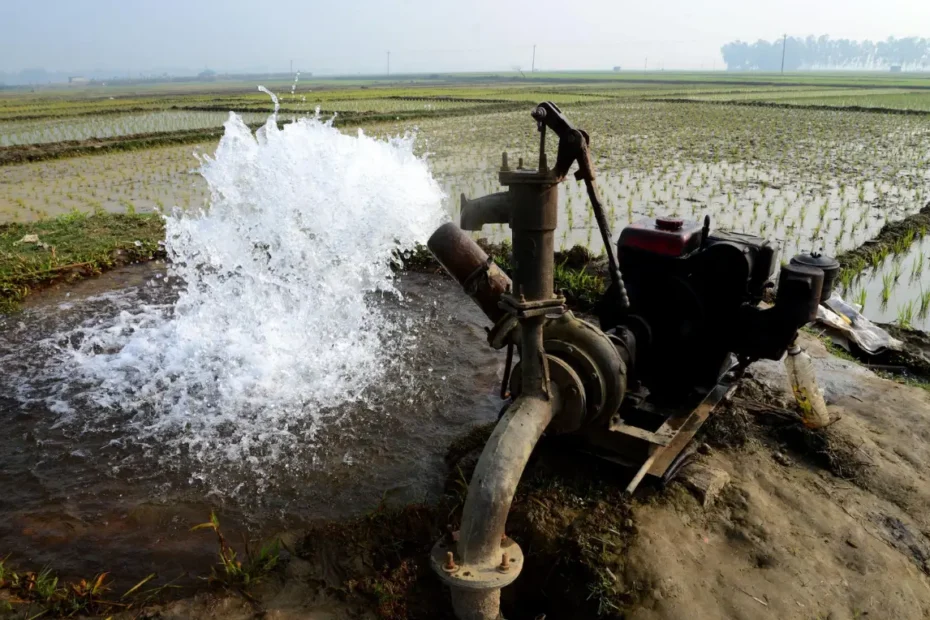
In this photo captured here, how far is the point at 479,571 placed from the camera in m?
2.18

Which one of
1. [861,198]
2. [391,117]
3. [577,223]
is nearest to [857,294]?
[577,223]

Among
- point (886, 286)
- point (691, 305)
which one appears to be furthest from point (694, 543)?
point (886, 286)

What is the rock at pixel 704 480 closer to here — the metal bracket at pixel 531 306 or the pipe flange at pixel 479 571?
the pipe flange at pixel 479 571

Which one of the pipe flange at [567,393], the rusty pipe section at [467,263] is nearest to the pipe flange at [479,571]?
the pipe flange at [567,393]

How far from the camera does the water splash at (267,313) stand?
440 centimetres

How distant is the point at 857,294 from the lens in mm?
6742

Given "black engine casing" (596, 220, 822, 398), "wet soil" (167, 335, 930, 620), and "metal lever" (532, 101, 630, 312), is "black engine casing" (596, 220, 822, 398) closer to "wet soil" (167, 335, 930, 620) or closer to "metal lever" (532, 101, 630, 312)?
"wet soil" (167, 335, 930, 620)

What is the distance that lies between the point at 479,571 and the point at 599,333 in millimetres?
1207

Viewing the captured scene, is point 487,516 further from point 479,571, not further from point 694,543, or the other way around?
point 694,543

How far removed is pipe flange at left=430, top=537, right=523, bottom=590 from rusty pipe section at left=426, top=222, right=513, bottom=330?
1040 mm

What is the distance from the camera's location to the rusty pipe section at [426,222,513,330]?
275cm

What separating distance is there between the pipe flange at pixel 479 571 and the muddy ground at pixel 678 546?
53cm

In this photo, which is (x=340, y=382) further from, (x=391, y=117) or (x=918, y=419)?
(x=391, y=117)

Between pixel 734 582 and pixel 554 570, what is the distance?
2.59ft
